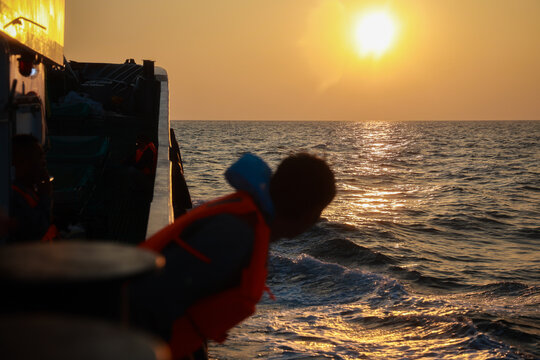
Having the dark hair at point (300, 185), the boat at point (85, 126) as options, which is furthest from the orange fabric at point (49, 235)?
the dark hair at point (300, 185)

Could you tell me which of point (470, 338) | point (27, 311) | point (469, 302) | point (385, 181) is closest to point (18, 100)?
point (27, 311)

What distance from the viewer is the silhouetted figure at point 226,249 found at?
1838 mm

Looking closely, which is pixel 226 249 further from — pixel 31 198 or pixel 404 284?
pixel 404 284

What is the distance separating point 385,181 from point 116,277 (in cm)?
3714

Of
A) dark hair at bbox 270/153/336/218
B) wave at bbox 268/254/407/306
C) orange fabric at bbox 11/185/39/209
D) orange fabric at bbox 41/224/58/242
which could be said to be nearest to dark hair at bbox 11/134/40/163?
orange fabric at bbox 11/185/39/209

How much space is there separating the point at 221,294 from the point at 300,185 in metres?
0.46

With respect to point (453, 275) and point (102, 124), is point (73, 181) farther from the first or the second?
point (453, 275)

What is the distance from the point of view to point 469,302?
40.4 ft

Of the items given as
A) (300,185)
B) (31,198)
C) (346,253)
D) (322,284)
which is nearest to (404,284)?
(322,284)

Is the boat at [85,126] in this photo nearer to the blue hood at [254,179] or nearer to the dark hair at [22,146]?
the dark hair at [22,146]

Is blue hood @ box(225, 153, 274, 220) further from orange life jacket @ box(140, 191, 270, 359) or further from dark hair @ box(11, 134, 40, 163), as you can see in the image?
dark hair @ box(11, 134, 40, 163)

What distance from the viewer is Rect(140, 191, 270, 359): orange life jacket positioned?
1.92 metres

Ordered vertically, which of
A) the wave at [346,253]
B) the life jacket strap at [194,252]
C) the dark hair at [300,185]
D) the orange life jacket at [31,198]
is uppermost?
the dark hair at [300,185]

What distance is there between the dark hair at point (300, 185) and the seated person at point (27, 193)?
9.43 ft
